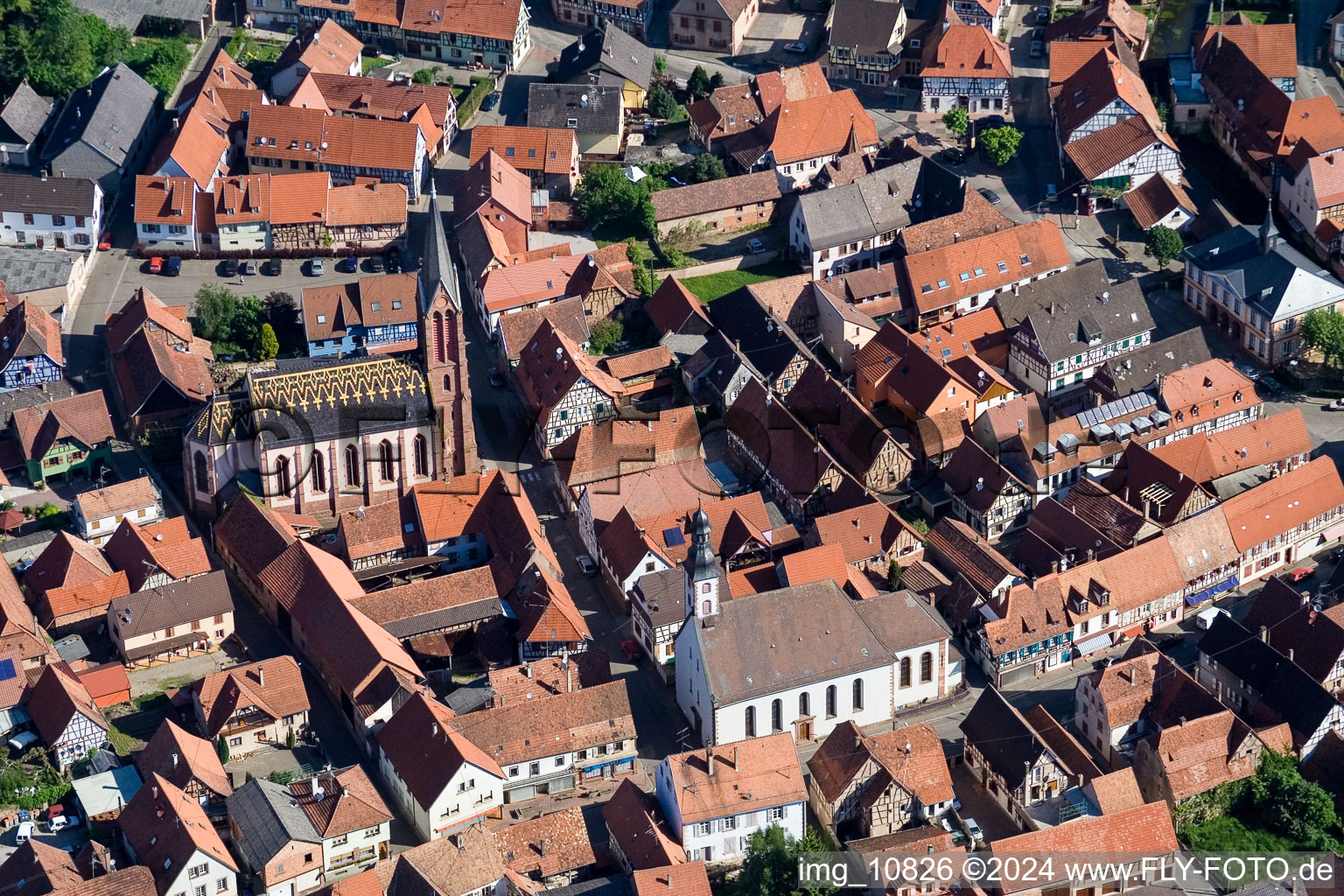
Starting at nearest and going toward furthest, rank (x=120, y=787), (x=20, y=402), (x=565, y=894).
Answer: (x=565, y=894) < (x=120, y=787) < (x=20, y=402)

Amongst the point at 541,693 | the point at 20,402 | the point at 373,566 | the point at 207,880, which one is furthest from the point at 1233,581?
the point at 20,402

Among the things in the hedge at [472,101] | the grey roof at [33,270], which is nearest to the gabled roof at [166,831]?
the grey roof at [33,270]

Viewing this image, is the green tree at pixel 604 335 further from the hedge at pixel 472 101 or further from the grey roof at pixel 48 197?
the grey roof at pixel 48 197

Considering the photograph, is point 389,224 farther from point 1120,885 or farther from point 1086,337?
point 1120,885

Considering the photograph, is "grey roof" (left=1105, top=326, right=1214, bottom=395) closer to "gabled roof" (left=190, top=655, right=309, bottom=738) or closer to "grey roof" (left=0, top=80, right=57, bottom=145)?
"gabled roof" (left=190, top=655, right=309, bottom=738)

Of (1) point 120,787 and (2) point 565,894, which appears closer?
(2) point 565,894

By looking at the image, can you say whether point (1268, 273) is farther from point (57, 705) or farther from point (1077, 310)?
point (57, 705)

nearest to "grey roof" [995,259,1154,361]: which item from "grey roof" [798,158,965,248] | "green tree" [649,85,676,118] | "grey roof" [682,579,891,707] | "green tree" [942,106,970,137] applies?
"grey roof" [798,158,965,248]
